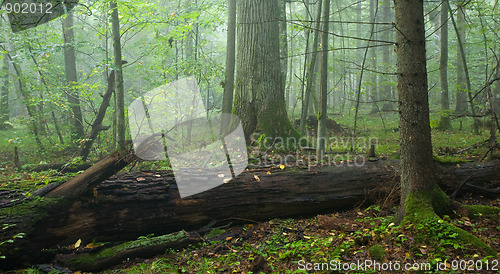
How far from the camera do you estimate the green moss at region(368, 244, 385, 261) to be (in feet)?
10.4

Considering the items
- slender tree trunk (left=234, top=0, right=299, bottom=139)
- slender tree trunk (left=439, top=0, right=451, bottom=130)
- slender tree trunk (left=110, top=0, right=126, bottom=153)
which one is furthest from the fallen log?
slender tree trunk (left=439, top=0, right=451, bottom=130)

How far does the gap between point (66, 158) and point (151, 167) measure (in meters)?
4.19

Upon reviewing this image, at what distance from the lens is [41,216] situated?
3.83 m

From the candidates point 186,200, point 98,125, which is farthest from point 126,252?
point 98,125

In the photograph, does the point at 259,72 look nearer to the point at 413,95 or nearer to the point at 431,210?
the point at 413,95

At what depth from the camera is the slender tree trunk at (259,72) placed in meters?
7.46

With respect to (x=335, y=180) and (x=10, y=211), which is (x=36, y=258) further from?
(x=335, y=180)

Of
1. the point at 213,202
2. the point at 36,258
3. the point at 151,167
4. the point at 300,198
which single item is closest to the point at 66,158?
the point at 151,167

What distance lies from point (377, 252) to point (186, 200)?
285 centimetres

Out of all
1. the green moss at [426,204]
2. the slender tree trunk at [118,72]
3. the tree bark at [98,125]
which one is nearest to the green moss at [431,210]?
the green moss at [426,204]

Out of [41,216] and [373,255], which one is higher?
[41,216]

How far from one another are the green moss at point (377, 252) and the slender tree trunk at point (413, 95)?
2.90ft

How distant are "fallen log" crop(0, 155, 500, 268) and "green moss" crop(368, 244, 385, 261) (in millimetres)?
1606

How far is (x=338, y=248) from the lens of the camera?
3.47 m
